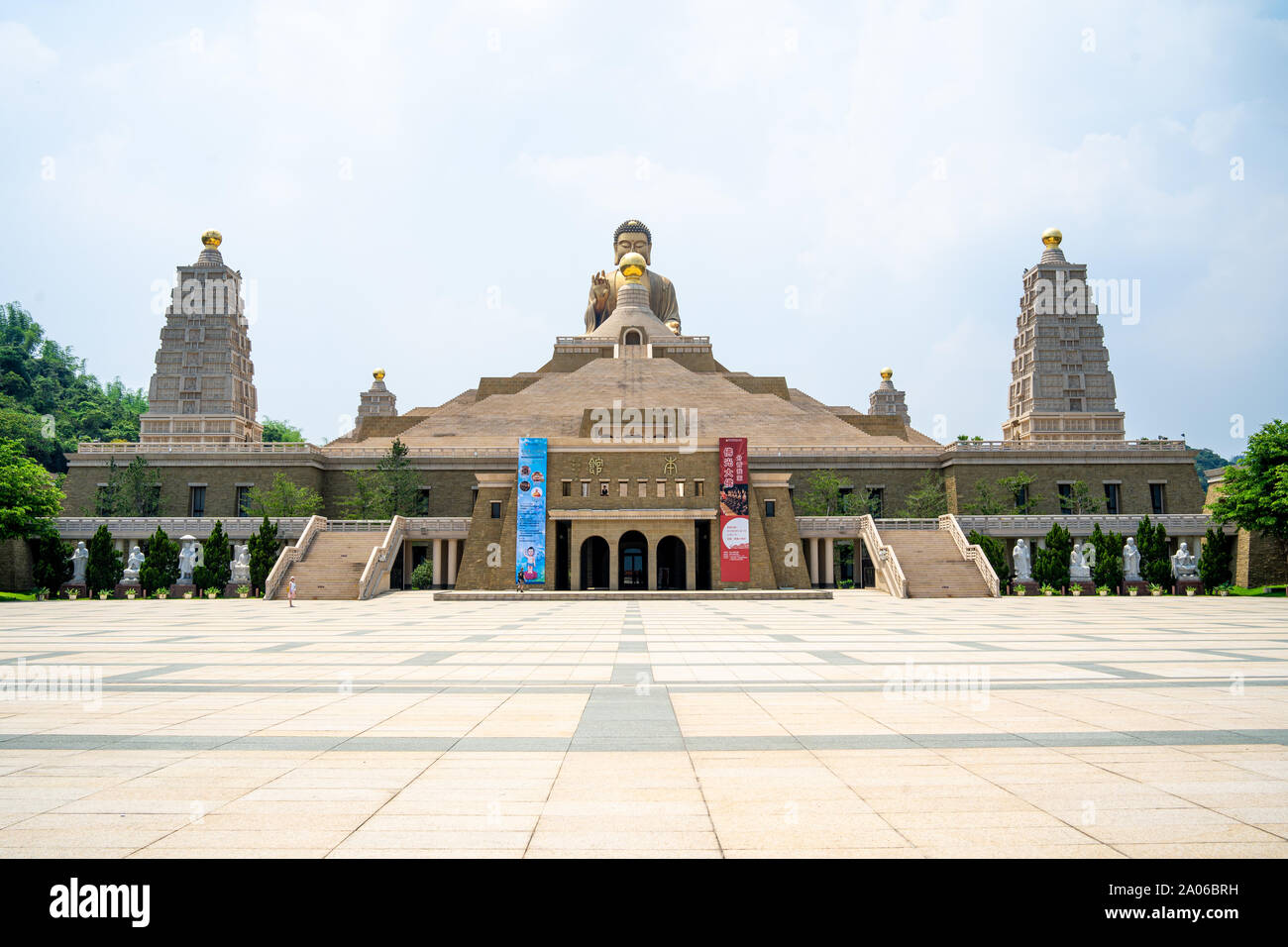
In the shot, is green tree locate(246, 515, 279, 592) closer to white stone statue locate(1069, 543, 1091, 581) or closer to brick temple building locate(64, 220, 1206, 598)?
brick temple building locate(64, 220, 1206, 598)

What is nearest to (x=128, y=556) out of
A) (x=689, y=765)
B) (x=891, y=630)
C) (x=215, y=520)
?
(x=215, y=520)

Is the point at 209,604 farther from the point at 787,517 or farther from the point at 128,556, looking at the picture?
the point at 787,517

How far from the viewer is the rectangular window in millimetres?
51188

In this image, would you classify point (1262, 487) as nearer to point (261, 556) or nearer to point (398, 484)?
point (398, 484)

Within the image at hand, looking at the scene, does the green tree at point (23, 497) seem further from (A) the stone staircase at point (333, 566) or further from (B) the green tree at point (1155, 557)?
(B) the green tree at point (1155, 557)

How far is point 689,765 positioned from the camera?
271 inches

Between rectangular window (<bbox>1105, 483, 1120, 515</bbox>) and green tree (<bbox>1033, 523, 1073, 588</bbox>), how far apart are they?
12356 millimetres

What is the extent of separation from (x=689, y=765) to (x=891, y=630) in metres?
15.4

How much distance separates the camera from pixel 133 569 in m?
41.6

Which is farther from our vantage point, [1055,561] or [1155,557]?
[1155,557]

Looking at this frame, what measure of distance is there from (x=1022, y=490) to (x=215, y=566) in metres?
46.9

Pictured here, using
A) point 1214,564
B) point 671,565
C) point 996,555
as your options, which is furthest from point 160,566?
point 1214,564

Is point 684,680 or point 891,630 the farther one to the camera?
point 891,630

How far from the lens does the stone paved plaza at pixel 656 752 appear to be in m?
5.04
